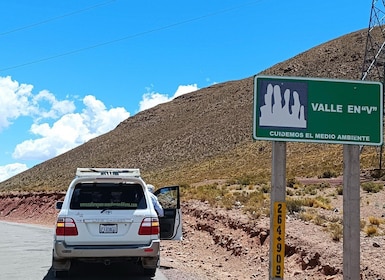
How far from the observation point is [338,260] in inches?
378

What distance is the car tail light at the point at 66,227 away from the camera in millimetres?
8758

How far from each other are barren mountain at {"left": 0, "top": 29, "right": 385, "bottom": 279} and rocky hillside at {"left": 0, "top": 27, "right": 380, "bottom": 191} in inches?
7.4

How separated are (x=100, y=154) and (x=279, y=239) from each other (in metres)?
80.6

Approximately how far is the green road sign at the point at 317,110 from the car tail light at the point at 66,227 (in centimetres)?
418

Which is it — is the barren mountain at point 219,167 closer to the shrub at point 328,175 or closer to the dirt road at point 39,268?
the dirt road at point 39,268

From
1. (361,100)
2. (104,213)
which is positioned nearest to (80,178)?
(104,213)

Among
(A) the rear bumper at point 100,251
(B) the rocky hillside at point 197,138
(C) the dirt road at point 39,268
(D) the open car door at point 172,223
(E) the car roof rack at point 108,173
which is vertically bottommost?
(C) the dirt road at point 39,268

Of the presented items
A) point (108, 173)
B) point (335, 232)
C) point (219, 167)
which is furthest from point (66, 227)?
point (219, 167)

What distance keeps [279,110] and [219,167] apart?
5424cm

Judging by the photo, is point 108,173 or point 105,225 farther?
point 108,173

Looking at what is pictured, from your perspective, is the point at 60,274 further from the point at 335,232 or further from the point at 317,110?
the point at 335,232

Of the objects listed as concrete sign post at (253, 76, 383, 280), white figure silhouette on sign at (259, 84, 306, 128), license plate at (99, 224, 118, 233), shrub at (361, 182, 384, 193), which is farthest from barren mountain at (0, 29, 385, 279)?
white figure silhouette on sign at (259, 84, 306, 128)

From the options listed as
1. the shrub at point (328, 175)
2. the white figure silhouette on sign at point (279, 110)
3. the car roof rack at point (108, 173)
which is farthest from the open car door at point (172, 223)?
the shrub at point (328, 175)

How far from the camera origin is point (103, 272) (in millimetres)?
10188
